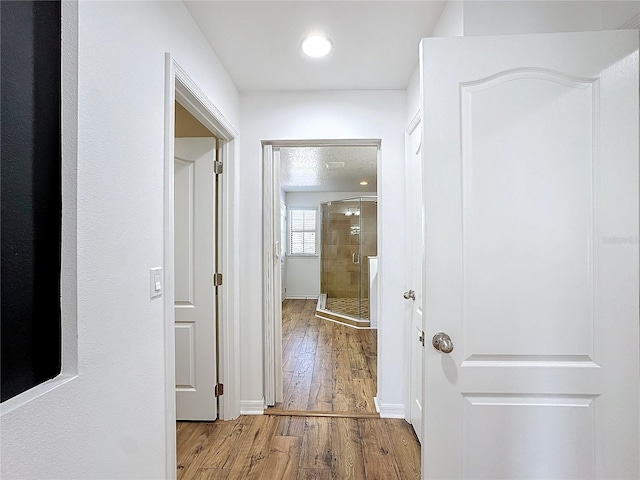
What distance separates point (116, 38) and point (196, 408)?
2.21 metres

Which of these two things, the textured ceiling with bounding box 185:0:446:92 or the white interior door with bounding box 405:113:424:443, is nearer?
the textured ceiling with bounding box 185:0:446:92

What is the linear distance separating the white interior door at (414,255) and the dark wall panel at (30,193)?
174 cm

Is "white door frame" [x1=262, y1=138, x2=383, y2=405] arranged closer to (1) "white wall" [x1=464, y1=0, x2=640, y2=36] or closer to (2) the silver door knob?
(1) "white wall" [x1=464, y1=0, x2=640, y2=36]

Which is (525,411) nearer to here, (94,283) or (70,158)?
(94,283)

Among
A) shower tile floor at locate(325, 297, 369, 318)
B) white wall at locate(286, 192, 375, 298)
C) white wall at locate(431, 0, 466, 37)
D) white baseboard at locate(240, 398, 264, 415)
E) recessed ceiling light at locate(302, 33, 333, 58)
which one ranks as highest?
recessed ceiling light at locate(302, 33, 333, 58)

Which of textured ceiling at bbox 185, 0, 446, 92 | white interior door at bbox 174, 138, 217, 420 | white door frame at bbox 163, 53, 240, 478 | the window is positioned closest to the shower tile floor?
the window

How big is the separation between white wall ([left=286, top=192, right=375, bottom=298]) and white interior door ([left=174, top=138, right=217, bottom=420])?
4952 millimetres

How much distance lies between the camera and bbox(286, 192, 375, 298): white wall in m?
7.24

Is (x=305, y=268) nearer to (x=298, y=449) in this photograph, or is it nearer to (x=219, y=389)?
(x=219, y=389)

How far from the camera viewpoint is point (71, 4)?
865mm

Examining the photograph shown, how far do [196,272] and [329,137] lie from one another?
1.34m

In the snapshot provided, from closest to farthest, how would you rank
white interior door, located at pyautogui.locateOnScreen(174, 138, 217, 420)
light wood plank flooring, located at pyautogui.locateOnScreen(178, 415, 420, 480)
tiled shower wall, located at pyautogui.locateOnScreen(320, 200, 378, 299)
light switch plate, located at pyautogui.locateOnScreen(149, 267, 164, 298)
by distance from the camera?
light switch plate, located at pyautogui.locateOnScreen(149, 267, 164, 298) < light wood plank flooring, located at pyautogui.locateOnScreen(178, 415, 420, 480) < white interior door, located at pyautogui.locateOnScreen(174, 138, 217, 420) < tiled shower wall, located at pyautogui.locateOnScreen(320, 200, 378, 299)

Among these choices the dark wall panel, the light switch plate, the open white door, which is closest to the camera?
the dark wall panel

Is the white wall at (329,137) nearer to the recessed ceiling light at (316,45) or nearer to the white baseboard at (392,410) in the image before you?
the white baseboard at (392,410)
